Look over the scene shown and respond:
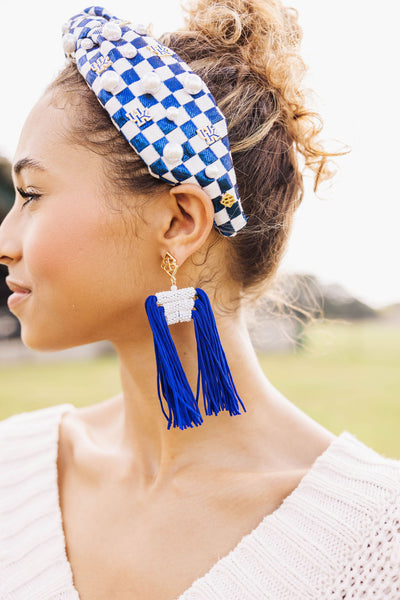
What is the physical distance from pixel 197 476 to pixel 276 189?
85cm

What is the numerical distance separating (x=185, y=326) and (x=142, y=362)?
0.58 feet

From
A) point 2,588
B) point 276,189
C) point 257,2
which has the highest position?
point 257,2

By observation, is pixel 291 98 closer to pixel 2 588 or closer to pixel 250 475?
pixel 250 475

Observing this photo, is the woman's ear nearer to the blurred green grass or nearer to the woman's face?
the woman's face

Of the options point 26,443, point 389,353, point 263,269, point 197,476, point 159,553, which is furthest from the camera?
point 389,353

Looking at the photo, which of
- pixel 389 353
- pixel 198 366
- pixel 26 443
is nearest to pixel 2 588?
pixel 26 443

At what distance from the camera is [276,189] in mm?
1529

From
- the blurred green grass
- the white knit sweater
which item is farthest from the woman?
the blurred green grass

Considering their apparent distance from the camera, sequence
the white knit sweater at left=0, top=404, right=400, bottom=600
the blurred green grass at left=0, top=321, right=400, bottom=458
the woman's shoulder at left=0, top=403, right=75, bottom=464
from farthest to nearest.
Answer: the blurred green grass at left=0, top=321, right=400, bottom=458, the woman's shoulder at left=0, top=403, right=75, bottom=464, the white knit sweater at left=0, top=404, right=400, bottom=600

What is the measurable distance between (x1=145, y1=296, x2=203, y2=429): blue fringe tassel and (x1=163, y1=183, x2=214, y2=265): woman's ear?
6.7 inches

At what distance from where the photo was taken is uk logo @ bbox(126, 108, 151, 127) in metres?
1.29

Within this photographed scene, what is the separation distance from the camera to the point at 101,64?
133 cm

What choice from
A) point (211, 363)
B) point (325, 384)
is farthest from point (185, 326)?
point (325, 384)

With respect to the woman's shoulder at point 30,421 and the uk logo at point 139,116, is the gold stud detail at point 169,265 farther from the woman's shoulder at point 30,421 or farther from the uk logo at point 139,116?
the woman's shoulder at point 30,421
